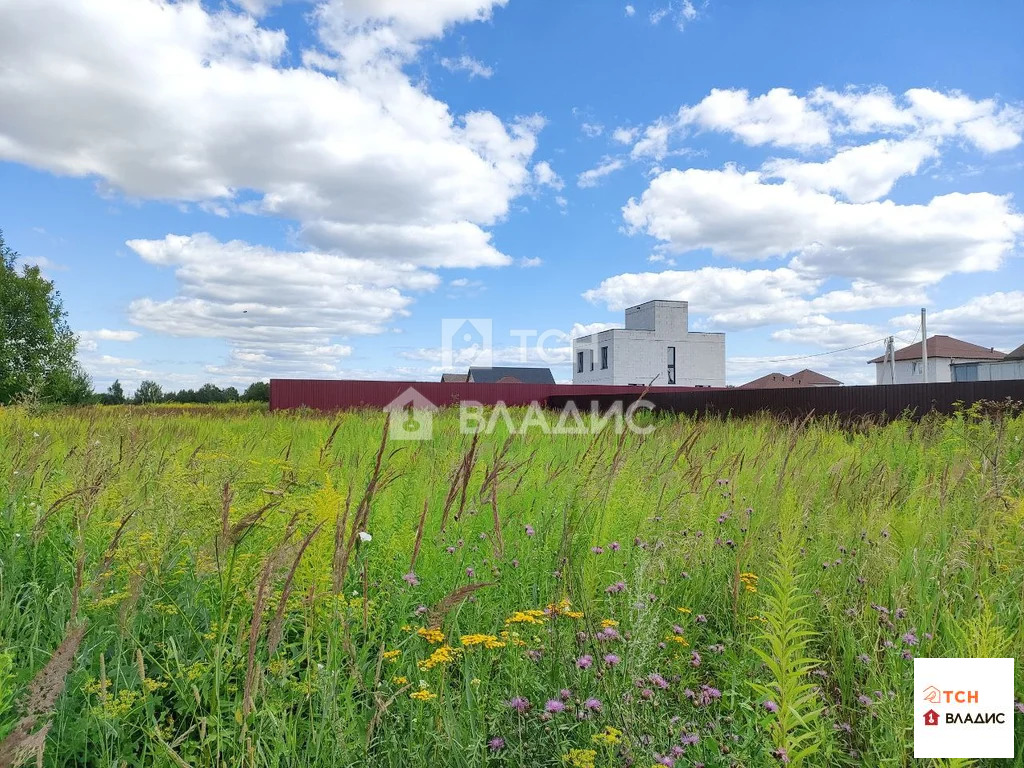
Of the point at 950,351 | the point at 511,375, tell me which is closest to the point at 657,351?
the point at 511,375

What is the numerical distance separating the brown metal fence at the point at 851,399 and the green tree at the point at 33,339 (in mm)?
34989

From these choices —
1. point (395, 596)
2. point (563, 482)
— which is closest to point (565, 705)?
point (395, 596)

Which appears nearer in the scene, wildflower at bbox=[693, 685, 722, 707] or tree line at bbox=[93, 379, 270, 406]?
wildflower at bbox=[693, 685, 722, 707]

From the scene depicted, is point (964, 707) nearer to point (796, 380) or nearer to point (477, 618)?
point (477, 618)

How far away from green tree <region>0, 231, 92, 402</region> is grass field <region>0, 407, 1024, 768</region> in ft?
128

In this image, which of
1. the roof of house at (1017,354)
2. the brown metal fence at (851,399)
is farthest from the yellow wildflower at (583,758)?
the roof of house at (1017,354)

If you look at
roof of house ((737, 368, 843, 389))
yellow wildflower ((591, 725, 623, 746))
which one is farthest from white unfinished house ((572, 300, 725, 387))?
yellow wildflower ((591, 725, 623, 746))

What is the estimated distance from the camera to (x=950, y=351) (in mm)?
47281

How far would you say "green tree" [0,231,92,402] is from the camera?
113 ft

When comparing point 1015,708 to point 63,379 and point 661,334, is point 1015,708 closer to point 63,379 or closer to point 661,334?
point 63,379

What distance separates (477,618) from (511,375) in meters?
48.3

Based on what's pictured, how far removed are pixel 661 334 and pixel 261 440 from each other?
42704mm

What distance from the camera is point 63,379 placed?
3516 cm

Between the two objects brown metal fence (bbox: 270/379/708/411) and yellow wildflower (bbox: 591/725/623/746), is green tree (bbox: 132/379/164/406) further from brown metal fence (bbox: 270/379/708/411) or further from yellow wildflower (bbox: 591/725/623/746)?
yellow wildflower (bbox: 591/725/623/746)
